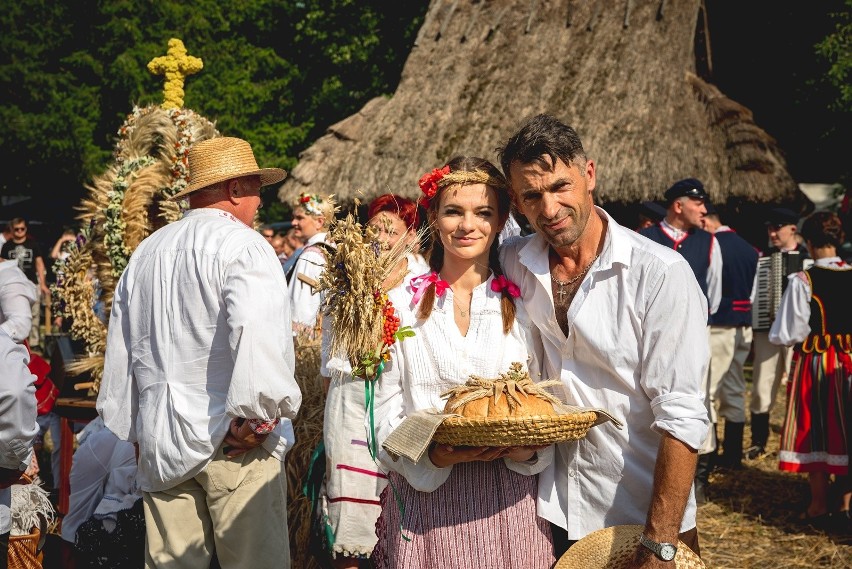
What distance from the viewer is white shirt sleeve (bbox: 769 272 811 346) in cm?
592

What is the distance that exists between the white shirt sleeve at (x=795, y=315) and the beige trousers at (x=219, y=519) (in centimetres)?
423

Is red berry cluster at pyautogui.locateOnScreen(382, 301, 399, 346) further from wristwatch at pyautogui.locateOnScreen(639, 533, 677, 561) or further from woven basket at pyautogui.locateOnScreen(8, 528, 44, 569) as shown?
woven basket at pyautogui.locateOnScreen(8, 528, 44, 569)

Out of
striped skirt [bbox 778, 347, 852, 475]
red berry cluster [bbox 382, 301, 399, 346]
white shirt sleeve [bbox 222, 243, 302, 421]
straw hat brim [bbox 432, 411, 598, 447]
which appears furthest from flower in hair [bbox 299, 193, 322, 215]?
straw hat brim [bbox 432, 411, 598, 447]

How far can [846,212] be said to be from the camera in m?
11.4

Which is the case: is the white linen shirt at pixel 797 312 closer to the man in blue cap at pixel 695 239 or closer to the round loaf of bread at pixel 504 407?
the man in blue cap at pixel 695 239

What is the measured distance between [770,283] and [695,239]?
2.09 m

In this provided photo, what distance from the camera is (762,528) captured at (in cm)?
562

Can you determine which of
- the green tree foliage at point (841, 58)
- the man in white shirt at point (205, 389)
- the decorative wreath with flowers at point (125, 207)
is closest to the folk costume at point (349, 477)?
the man in white shirt at point (205, 389)

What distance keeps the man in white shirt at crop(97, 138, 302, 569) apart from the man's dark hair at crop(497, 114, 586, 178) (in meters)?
1.10

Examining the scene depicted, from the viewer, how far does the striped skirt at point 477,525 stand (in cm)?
248

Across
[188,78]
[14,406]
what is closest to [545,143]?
[14,406]

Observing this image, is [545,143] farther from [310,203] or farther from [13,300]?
[310,203]

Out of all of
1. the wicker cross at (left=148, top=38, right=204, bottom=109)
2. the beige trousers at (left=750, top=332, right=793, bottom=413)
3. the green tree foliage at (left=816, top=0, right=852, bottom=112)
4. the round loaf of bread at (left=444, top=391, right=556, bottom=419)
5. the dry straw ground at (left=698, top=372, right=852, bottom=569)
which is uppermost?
the green tree foliage at (left=816, top=0, right=852, bottom=112)

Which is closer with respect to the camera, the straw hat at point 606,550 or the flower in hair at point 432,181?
the straw hat at point 606,550
